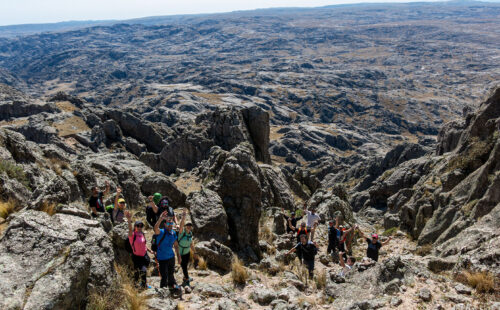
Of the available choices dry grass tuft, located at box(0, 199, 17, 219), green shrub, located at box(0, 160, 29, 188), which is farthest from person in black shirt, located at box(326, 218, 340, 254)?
green shrub, located at box(0, 160, 29, 188)

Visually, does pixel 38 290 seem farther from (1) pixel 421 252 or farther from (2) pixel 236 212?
(1) pixel 421 252

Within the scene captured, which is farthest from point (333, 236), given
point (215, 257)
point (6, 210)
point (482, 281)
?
point (6, 210)

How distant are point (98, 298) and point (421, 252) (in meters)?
16.6

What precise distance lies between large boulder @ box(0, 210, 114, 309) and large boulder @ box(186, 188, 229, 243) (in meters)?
7.56

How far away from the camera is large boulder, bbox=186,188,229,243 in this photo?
1623 cm

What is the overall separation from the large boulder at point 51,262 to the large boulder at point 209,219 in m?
7.56

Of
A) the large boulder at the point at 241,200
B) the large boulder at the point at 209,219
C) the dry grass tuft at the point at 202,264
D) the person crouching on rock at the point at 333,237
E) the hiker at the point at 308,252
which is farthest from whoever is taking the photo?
the person crouching on rock at the point at 333,237

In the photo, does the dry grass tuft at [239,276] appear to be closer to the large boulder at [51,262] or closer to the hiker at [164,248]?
the hiker at [164,248]

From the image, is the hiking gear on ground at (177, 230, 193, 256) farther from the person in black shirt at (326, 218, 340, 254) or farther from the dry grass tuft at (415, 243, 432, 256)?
the dry grass tuft at (415, 243, 432, 256)

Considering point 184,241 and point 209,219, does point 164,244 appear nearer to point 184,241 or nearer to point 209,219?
point 184,241

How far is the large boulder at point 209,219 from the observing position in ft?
53.3

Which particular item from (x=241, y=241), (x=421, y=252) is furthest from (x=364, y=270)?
(x=421, y=252)

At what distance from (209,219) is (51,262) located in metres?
9.38

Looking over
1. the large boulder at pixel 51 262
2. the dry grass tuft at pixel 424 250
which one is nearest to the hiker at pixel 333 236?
the dry grass tuft at pixel 424 250
